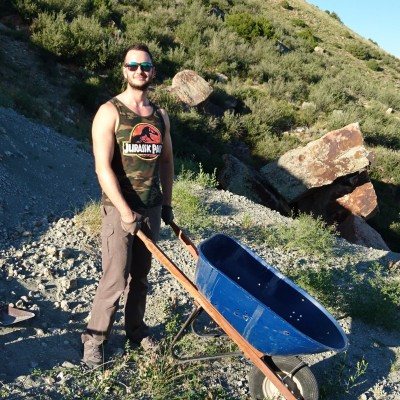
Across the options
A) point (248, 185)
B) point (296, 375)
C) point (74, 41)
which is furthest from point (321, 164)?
point (74, 41)

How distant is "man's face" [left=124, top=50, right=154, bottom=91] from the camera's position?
9.21 feet

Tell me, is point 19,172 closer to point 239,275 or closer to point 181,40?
point 239,275

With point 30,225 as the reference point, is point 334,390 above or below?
above

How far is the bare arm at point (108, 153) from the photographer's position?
110 inches

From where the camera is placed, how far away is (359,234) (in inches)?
336

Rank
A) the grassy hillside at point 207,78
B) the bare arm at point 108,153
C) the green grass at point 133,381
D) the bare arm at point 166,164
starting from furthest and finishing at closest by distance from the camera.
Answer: the grassy hillside at point 207,78, the bare arm at point 166,164, the green grass at point 133,381, the bare arm at point 108,153

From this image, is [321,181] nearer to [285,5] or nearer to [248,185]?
[248,185]

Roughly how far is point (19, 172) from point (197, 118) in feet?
20.1

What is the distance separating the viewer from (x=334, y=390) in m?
3.39

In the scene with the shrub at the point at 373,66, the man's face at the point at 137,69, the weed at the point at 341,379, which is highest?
the shrub at the point at 373,66

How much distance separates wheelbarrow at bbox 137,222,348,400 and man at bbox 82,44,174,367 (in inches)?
8.2

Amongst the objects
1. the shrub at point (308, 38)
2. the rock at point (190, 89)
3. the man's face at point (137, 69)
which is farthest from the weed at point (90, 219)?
the shrub at point (308, 38)

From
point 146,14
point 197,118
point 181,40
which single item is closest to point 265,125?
point 197,118

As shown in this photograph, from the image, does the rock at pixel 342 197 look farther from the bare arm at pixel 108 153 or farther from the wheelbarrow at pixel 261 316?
the bare arm at pixel 108 153
